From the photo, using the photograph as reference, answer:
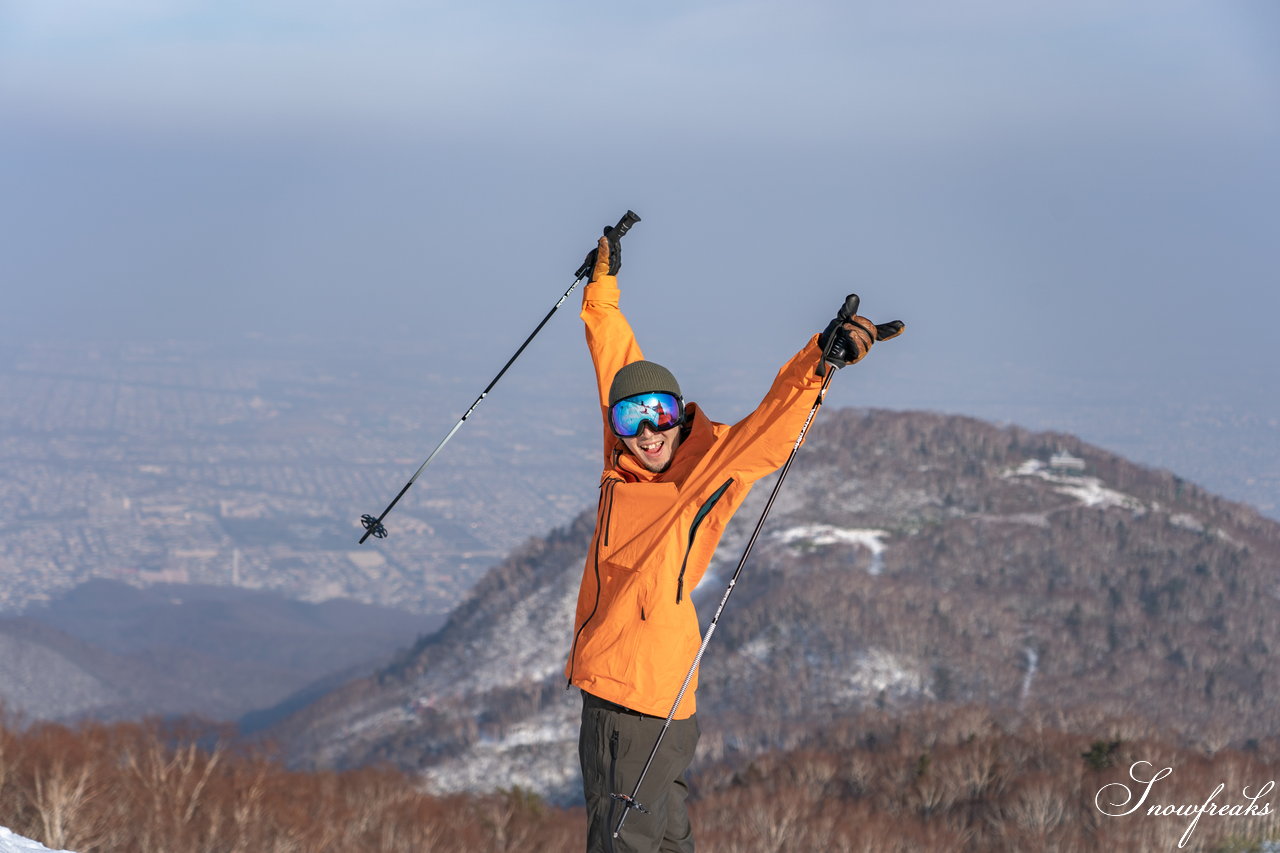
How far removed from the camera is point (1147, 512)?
474 ft

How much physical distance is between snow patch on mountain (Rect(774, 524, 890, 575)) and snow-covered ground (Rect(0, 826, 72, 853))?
436 feet

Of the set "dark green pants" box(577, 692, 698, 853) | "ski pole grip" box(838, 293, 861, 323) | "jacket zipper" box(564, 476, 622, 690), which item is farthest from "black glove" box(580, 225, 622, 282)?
"dark green pants" box(577, 692, 698, 853)

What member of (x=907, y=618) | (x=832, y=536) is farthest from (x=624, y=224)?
(x=832, y=536)

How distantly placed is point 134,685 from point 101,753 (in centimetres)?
16052

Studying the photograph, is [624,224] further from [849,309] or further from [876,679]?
[876,679]

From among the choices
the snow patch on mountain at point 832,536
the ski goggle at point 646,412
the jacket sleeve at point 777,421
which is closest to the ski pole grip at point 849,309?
the jacket sleeve at point 777,421

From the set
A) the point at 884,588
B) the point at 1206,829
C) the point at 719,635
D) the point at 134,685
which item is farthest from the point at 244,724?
the point at 1206,829

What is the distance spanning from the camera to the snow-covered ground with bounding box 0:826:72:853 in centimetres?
965

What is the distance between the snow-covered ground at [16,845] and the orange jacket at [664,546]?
4.90 meters

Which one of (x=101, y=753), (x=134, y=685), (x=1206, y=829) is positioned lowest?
(x=134, y=685)

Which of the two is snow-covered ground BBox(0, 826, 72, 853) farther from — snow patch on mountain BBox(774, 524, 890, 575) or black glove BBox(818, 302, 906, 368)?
snow patch on mountain BBox(774, 524, 890, 575)

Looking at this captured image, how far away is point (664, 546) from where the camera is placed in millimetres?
7316

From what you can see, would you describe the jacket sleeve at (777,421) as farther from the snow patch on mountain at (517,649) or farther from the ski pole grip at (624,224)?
the snow patch on mountain at (517,649)

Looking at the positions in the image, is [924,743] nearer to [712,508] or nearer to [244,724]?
[712,508]
